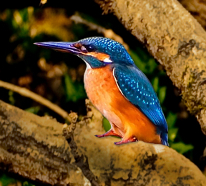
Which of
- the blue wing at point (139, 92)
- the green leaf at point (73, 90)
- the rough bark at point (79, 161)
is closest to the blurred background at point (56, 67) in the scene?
the green leaf at point (73, 90)

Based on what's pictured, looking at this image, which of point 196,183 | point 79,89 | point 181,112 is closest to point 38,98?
point 79,89

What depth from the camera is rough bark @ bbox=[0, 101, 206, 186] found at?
1.05 m

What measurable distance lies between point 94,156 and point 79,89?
744mm

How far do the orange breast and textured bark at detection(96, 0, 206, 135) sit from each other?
263mm

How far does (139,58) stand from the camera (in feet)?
5.58

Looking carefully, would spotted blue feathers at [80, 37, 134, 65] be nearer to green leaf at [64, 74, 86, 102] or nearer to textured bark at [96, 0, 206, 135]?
textured bark at [96, 0, 206, 135]

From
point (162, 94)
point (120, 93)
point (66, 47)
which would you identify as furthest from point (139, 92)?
point (162, 94)

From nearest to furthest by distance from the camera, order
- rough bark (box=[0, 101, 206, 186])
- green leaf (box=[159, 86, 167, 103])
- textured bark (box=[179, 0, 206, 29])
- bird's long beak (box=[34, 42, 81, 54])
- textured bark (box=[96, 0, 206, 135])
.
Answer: rough bark (box=[0, 101, 206, 186]) → bird's long beak (box=[34, 42, 81, 54]) → textured bark (box=[96, 0, 206, 135]) → green leaf (box=[159, 86, 167, 103]) → textured bark (box=[179, 0, 206, 29])

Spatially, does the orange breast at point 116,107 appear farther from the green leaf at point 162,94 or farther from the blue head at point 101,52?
the green leaf at point 162,94

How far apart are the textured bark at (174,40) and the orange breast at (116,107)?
0.26 meters

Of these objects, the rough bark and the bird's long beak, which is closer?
the rough bark

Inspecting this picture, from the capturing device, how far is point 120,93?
109 centimetres

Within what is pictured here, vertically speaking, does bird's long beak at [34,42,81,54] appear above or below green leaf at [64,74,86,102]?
above

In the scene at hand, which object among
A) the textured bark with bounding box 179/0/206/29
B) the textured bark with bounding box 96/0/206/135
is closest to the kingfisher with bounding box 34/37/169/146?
the textured bark with bounding box 96/0/206/135
